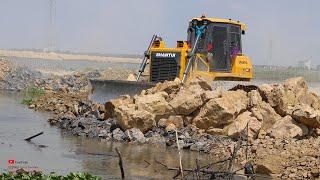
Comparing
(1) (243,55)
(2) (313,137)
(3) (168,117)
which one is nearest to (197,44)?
(1) (243,55)

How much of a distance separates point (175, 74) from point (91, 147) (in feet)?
24.7

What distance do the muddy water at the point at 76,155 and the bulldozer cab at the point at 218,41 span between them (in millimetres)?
6917

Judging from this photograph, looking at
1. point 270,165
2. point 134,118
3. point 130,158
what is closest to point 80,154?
point 130,158

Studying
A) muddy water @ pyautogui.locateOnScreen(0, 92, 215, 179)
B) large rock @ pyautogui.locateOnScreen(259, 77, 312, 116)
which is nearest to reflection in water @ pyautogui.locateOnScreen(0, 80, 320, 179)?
muddy water @ pyautogui.locateOnScreen(0, 92, 215, 179)

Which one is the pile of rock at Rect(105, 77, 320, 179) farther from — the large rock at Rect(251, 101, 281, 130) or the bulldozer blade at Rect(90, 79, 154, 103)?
the bulldozer blade at Rect(90, 79, 154, 103)

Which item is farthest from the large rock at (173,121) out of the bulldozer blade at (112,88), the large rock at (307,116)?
the large rock at (307,116)

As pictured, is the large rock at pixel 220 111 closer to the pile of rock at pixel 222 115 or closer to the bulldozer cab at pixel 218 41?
the pile of rock at pixel 222 115

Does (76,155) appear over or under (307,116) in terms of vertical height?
under

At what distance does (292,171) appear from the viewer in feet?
50.4

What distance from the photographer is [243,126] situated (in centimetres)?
1944

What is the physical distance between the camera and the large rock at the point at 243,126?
62.8 feet

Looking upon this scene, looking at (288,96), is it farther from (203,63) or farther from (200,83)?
(203,63)

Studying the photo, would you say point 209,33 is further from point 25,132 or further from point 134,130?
point 25,132

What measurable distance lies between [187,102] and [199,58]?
15.0ft
